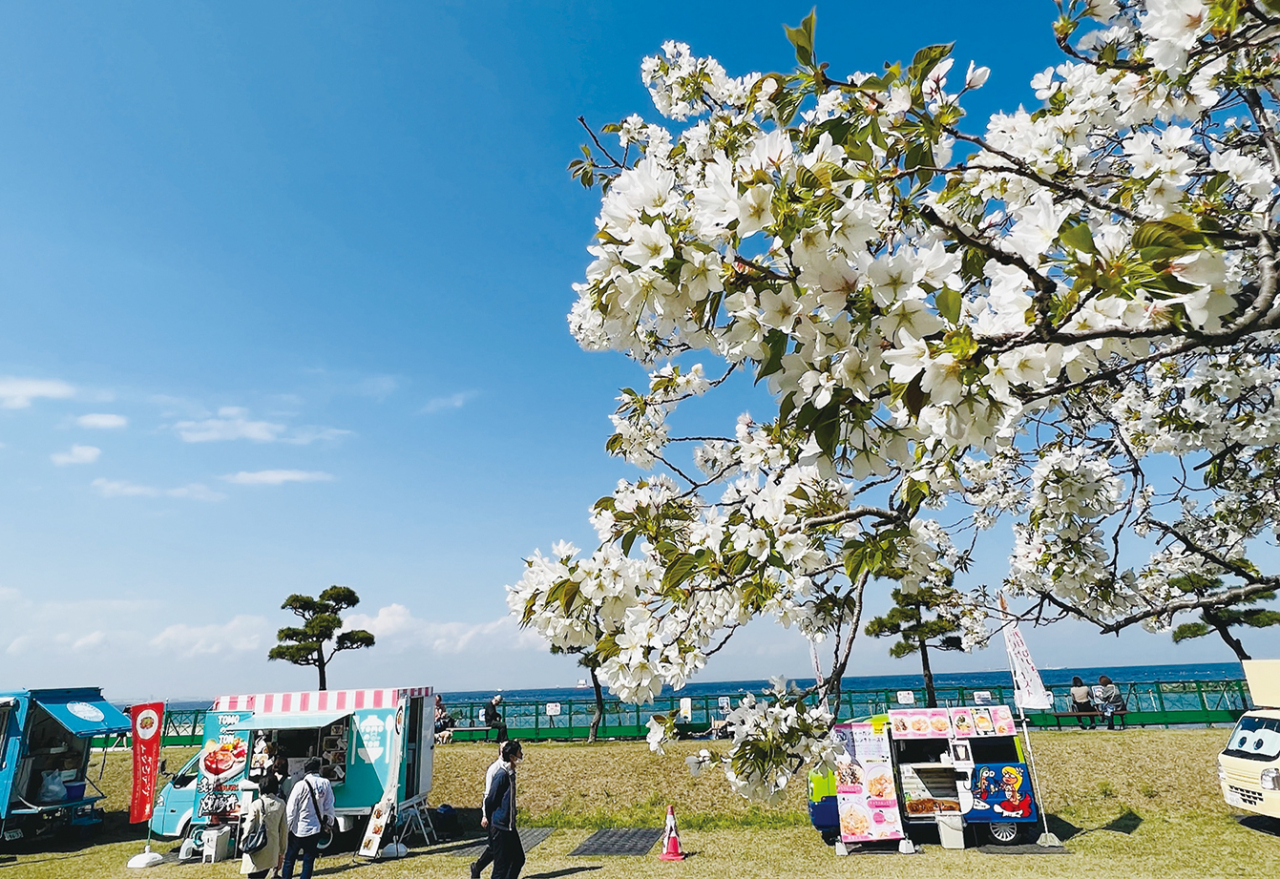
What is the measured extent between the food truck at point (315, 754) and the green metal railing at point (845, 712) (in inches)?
219

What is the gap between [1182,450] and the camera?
159 inches

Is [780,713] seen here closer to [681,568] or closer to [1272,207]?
[681,568]

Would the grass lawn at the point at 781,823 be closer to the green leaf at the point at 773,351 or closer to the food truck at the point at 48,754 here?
the food truck at the point at 48,754

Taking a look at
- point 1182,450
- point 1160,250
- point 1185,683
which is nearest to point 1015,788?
point 1182,450

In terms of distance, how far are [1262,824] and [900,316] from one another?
10898 mm

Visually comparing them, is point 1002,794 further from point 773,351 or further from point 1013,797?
point 773,351

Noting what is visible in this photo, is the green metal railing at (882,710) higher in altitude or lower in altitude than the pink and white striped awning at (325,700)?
lower

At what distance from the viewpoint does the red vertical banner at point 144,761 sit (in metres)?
9.04

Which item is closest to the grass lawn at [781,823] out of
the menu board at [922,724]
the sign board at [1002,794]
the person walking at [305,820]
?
the sign board at [1002,794]

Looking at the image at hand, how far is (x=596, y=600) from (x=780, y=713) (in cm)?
97

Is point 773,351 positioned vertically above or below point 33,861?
above

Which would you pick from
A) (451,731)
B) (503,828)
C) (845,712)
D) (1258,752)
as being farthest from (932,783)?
(451,731)

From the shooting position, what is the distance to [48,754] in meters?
10.3

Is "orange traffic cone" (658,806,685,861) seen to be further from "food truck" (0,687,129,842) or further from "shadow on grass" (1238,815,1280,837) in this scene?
"food truck" (0,687,129,842)
